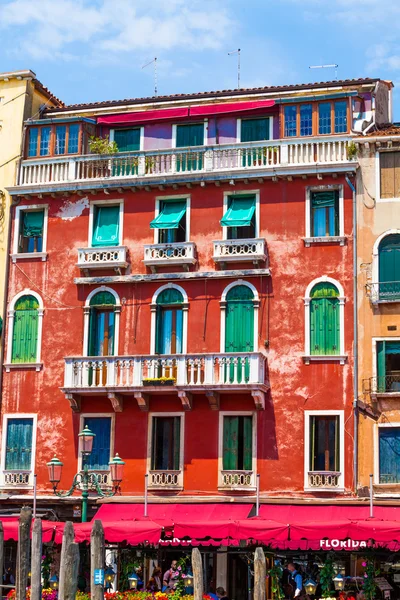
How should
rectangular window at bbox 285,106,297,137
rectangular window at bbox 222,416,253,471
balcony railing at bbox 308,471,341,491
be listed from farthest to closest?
rectangular window at bbox 285,106,297,137 → rectangular window at bbox 222,416,253,471 → balcony railing at bbox 308,471,341,491

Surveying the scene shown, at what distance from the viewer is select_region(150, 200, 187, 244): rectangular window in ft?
125

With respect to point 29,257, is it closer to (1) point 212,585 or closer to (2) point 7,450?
(2) point 7,450

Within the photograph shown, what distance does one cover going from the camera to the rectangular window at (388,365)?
35.1m

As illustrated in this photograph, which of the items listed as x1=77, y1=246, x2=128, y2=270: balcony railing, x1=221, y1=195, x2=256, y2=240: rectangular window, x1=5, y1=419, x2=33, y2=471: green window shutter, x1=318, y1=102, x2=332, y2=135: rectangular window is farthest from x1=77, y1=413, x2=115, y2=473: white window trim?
x1=318, y1=102, x2=332, y2=135: rectangular window

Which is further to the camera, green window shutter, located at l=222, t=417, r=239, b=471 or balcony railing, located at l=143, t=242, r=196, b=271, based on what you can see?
balcony railing, located at l=143, t=242, r=196, b=271

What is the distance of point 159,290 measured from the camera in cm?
3775

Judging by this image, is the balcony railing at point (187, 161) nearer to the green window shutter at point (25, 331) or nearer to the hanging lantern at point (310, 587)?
the green window shutter at point (25, 331)

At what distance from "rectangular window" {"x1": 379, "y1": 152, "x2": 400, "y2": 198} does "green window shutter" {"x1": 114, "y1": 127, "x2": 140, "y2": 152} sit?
8629mm

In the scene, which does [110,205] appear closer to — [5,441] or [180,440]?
[180,440]

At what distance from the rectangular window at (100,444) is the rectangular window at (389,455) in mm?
8672

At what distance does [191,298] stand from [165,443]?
4.70 m

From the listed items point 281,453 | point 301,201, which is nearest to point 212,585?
point 281,453

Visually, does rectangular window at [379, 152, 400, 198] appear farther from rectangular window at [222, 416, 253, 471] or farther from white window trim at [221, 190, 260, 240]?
rectangular window at [222, 416, 253, 471]

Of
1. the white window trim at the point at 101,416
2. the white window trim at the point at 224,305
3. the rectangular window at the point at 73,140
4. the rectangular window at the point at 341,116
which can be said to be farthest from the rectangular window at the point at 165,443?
the rectangular window at the point at 341,116
